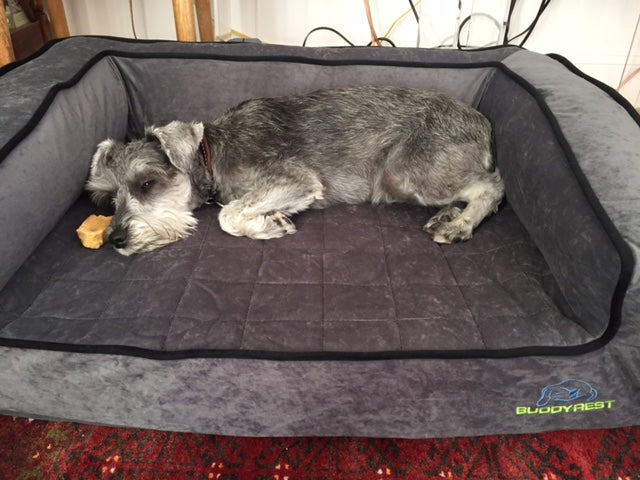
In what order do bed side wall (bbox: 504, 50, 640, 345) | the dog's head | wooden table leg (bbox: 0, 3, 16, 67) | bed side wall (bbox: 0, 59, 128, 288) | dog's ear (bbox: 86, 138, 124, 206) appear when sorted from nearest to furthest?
bed side wall (bbox: 504, 50, 640, 345) → bed side wall (bbox: 0, 59, 128, 288) → the dog's head → dog's ear (bbox: 86, 138, 124, 206) → wooden table leg (bbox: 0, 3, 16, 67)

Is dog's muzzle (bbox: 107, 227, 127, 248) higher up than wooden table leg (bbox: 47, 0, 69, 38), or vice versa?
wooden table leg (bbox: 47, 0, 69, 38)

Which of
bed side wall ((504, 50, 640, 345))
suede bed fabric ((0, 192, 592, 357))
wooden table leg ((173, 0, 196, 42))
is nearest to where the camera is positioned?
bed side wall ((504, 50, 640, 345))

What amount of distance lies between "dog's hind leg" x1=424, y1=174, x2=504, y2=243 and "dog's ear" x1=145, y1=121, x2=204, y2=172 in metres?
1.31

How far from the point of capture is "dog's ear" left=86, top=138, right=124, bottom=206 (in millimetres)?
2609

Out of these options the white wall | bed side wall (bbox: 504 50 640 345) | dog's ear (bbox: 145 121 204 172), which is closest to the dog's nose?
dog's ear (bbox: 145 121 204 172)

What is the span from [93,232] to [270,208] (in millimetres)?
899

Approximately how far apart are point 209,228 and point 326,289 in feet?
2.76

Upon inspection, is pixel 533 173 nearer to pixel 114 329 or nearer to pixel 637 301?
pixel 637 301

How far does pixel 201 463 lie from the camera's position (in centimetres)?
198

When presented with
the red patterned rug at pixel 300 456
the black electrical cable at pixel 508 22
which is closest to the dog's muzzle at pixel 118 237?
the red patterned rug at pixel 300 456

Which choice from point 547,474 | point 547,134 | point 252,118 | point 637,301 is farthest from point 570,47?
point 547,474

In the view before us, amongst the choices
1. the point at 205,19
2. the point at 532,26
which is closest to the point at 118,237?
the point at 205,19

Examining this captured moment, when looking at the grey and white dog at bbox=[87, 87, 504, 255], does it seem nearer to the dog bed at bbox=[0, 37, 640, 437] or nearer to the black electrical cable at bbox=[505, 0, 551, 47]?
the dog bed at bbox=[0, 37, 640, 437]

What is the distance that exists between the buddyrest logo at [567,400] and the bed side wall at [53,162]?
2.23 m
